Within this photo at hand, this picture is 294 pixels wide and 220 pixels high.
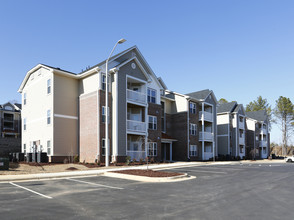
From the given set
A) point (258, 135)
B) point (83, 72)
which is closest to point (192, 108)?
point (83, 72)

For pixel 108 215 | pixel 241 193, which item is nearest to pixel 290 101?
pixel 241 193

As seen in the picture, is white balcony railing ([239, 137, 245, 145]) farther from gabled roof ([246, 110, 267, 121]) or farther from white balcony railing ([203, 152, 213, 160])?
gabled roof ([246, 110, 267, 121])

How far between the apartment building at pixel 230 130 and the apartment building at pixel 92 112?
21.1 metres

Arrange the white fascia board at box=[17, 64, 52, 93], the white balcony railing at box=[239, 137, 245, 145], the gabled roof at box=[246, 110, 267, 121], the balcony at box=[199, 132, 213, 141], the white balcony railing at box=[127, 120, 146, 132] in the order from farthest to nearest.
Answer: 1. the gabled roof at box=[246, 110, 267, 121]
2. the white balcony railing at box=[239, 137, 245, 145]
3. the balcony at box=[199, 132, 213, 141]
4. the white fascia board at box=[17, 64, 52, 93]
5. the white balcony railing at box=[127, 120, 146, 132]

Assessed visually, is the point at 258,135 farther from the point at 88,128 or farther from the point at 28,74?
the point at 28,74

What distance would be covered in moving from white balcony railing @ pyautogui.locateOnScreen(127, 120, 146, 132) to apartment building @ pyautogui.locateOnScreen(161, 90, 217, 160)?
8.36m

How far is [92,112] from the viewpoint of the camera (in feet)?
90.4

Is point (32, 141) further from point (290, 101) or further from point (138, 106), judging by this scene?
point (290, 101)

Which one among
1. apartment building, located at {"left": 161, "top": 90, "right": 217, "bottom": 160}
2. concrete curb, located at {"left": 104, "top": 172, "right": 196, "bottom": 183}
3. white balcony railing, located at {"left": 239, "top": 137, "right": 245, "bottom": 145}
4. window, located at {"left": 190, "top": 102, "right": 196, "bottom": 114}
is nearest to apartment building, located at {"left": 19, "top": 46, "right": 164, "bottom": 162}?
apartment building, located at {"left": 161, "top": 90, "right": 217, "bottom": 160}

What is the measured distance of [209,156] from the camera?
42344 mm

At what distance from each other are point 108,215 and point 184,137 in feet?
104

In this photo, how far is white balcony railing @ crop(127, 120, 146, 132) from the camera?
29089 mm

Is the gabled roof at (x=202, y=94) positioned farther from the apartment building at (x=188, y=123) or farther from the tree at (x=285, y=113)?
the tree at (x=285, y=113)

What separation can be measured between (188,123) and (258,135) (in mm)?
30727
